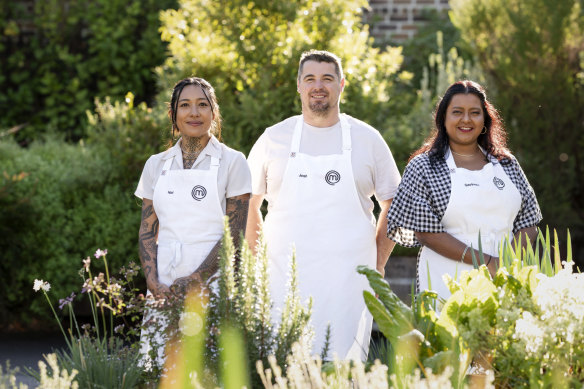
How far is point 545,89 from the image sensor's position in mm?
7211

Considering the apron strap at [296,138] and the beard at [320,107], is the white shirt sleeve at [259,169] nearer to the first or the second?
the apron strap at [296,138]

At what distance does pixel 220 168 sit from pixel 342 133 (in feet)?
2.32

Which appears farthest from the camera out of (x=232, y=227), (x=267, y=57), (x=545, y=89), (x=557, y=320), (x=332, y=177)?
(x=545, y=89)

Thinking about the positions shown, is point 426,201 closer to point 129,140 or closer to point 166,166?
point 166,166

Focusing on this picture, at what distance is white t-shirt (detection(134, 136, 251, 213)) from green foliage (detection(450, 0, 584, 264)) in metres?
4.01

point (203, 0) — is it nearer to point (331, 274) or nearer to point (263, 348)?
point (331, 274)

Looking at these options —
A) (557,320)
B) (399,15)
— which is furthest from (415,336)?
(399,15)

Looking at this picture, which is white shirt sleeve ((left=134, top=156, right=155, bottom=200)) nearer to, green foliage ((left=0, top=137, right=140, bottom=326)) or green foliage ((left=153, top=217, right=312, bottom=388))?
green foliage ((left=153, top=217, right=312, bottom=388))

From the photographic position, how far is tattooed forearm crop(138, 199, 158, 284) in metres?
3.61

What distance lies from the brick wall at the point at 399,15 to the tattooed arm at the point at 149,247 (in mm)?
6395

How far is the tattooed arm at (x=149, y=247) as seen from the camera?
3562mm

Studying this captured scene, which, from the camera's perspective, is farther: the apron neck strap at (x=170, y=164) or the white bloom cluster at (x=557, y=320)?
the apron neck strap at (x=170, y=164)

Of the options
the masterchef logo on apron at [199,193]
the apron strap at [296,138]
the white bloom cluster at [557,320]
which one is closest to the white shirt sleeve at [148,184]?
the masterchef logo on apron at [199,193]

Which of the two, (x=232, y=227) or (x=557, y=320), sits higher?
(x=232, y=227)
